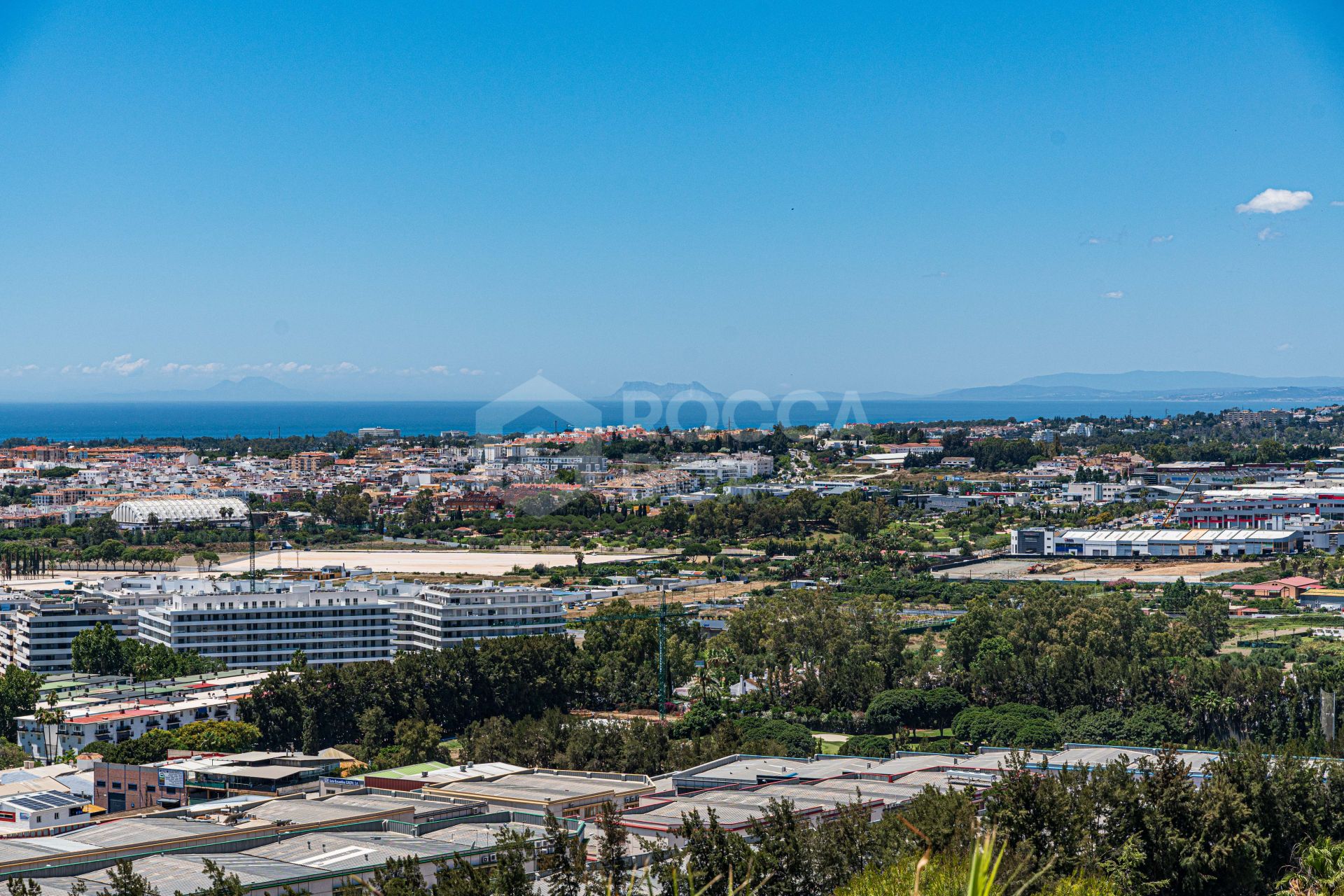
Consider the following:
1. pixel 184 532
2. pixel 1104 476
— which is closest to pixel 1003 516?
pixel 1104 476

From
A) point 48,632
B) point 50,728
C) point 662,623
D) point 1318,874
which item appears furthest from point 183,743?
point 1318,874

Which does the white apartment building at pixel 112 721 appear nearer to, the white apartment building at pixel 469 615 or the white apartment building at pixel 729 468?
the white apartment building at pixel 469 615

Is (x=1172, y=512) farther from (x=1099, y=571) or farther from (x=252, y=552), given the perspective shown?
(x=252, y=552)

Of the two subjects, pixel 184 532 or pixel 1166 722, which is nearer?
pixel 1166 722

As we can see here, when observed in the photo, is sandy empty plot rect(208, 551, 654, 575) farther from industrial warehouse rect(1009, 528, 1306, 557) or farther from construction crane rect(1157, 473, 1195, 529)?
construction crane rect(1157, 473, 1195, 529)

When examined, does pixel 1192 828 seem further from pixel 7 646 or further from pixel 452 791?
pixel 7 646

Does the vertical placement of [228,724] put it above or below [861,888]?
below
